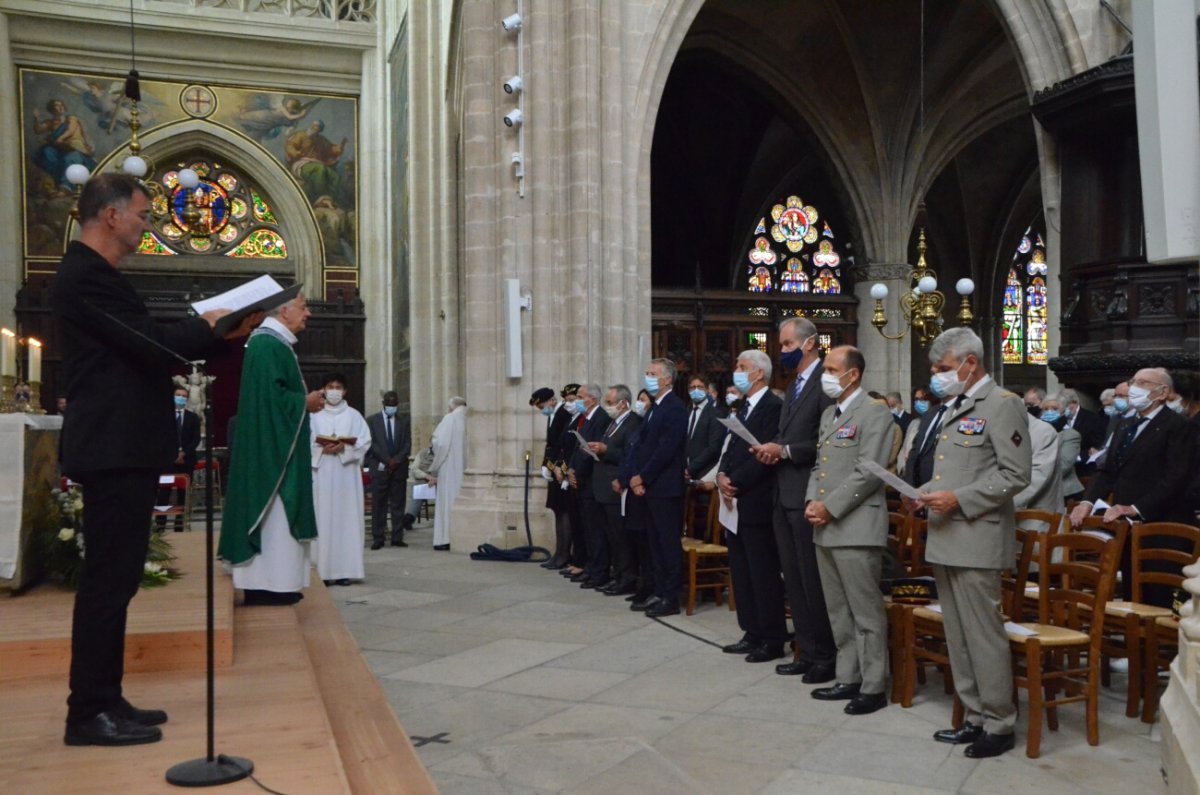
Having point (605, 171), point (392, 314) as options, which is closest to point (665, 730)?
point (605, 171)

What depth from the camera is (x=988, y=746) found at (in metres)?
4.27

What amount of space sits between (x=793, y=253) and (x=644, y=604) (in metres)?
16.5

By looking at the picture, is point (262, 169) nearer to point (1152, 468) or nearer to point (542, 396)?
point (542, 396)

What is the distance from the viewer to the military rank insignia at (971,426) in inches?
172

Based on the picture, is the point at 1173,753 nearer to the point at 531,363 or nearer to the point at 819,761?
the point at 819,761

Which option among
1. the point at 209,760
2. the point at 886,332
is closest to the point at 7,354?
the point at 209,760

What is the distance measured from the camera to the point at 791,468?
5609mm

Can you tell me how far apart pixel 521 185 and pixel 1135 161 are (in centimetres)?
636

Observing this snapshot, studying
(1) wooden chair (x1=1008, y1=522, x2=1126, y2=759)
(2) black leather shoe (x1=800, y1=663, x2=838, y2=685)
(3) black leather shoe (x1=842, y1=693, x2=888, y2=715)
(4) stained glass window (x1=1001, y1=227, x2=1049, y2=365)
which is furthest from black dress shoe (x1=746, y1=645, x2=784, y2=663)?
(4) stained glass window (x1=1001, y1=227, x2=1049, y2=365)

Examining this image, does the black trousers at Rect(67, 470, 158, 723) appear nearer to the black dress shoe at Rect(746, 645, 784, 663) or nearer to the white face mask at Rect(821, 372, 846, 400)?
the white face mask at Rect(821, 372, 846, 400)

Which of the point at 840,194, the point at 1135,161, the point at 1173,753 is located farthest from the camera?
the point at 840,194

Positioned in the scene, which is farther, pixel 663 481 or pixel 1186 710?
pixel 663 481

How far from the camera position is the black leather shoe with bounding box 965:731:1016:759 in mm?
4270

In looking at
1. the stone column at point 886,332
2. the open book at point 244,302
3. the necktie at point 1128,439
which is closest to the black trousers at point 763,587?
the necktie at point 1128,439
